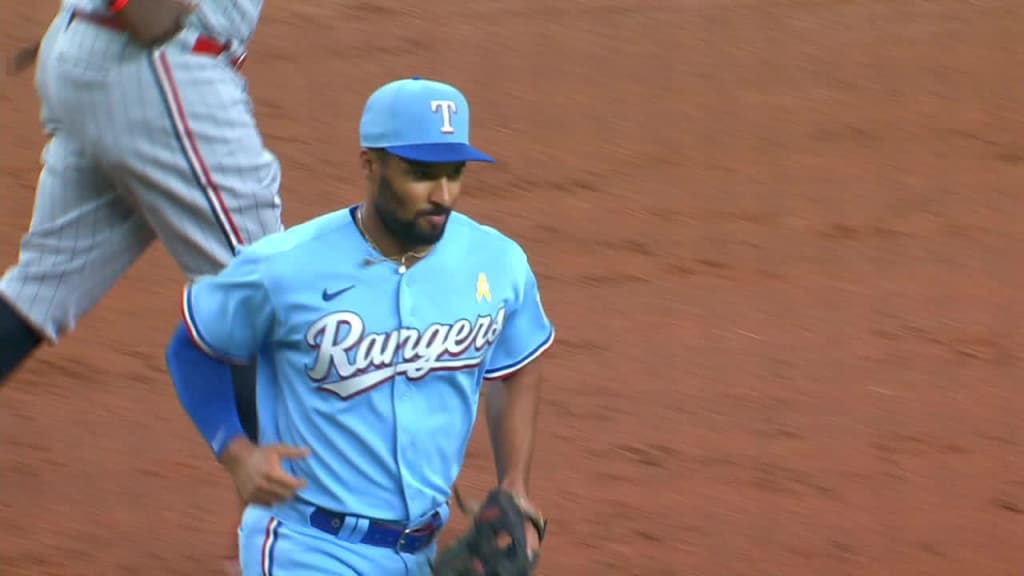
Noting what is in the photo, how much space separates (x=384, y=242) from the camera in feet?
10.5

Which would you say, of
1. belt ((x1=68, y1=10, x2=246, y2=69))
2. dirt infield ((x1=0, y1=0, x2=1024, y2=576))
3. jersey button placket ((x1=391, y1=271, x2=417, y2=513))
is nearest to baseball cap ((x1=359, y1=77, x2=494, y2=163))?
jersey button placket ((x1=391, y1=271, x2=417, y2=513))

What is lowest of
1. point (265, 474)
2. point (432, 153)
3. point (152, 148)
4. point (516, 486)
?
point (516, 486)

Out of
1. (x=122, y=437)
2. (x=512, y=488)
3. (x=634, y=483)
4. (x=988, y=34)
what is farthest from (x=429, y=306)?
(x=988, y=34)

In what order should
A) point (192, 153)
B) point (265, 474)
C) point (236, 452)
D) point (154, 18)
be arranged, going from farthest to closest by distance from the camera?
point (192, 153) → point (154, 18) → point (236, 452) → point (265, 474)

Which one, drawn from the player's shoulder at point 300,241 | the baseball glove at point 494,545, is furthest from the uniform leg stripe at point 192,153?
the baseball glove at point 494,545

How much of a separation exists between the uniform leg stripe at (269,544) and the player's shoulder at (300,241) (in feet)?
1.78

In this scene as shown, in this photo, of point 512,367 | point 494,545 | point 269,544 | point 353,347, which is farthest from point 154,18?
point 494,545

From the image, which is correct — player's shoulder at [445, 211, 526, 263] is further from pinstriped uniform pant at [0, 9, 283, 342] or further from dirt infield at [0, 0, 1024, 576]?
dirt infield at [0, 0, 1024, 576]

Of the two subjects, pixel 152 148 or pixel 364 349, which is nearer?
pixel 364 349

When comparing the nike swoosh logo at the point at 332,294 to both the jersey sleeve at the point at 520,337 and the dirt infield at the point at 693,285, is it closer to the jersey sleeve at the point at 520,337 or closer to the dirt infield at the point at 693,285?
the jersey sleeve at the point at 520,337

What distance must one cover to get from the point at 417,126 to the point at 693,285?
3.94m

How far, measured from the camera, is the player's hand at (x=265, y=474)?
9.65 ft

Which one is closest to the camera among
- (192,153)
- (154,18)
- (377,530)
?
(377,530)

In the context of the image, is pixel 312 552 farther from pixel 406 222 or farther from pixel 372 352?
pixel 406 222
